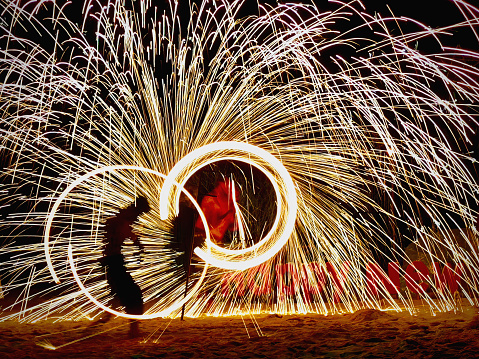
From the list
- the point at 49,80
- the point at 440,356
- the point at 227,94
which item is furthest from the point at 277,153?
the point at 440,356

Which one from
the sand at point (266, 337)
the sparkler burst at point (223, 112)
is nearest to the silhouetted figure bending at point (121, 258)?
the sand at point (266, 337)

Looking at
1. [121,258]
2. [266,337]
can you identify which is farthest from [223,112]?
[266,337]

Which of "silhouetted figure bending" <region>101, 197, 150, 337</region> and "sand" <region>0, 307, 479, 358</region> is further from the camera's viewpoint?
"silhouetted figure bending" <region>101, 197, 150, 337</region>

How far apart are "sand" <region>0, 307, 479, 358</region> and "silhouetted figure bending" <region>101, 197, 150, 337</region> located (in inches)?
14.4

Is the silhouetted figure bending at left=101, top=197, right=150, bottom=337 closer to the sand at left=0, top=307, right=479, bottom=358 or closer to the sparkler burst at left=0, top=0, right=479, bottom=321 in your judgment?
the sand at left=0, top=307, right=479, bottom=358

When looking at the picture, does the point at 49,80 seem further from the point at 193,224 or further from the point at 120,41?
the point at 193,224

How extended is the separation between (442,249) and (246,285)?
12.9 feet

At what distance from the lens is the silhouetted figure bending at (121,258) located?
5.80 meters

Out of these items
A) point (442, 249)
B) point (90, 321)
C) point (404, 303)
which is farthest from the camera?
point (442, 249)

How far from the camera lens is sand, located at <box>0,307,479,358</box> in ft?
16.0

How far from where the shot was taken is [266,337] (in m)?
5.61

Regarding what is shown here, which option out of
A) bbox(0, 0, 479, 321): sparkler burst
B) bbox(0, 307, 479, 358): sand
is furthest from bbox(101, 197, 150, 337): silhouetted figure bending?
bbox(0, 0, 479, 321): sparkler burst

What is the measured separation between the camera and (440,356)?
14.9 ft

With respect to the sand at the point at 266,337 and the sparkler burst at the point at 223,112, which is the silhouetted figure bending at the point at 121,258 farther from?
the sparkler burst at the point at 223,112
